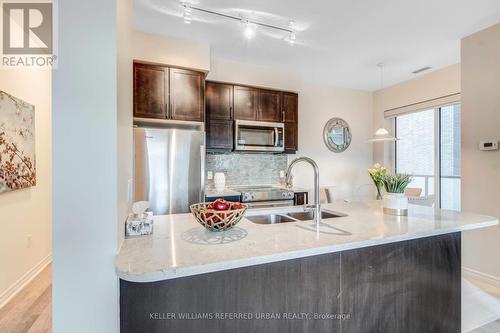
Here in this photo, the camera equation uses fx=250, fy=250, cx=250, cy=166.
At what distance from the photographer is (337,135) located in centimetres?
494

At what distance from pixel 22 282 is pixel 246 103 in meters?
3.38

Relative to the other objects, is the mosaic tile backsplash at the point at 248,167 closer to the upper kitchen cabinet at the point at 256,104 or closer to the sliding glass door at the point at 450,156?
the upper kitchen cabinet at the point at 256,104

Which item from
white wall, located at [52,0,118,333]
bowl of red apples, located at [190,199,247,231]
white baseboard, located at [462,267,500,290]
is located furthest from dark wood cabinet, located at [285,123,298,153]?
white wall, located at [52,0,118,333]

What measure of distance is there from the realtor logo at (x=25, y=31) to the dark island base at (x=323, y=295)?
2.32m

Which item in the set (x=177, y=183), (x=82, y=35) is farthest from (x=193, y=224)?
(x=177, y=183)

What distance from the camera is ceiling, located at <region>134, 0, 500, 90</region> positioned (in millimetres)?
2373

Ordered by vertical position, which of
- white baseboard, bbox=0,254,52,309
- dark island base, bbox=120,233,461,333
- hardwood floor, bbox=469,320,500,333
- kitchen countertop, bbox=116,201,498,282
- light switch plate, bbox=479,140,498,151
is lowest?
hardwood floor, bbox=469,320,500,333

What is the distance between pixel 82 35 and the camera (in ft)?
3.25

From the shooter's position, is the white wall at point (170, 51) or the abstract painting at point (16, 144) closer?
the abstract painting at point (16, 144)

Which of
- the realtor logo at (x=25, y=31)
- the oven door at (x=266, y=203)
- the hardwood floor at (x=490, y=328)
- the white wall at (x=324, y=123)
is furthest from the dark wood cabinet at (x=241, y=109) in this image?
the hardwood floor at (x=490, y=328)

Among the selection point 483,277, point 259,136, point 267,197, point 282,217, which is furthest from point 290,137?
point 483,277

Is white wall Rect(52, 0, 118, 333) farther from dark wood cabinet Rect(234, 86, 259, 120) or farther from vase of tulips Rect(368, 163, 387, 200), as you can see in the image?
dark wood cabinet Rect(234, 86, 259, 120)

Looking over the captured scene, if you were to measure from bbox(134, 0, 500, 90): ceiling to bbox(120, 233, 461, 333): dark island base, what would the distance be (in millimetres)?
2184

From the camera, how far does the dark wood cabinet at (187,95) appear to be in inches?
122
